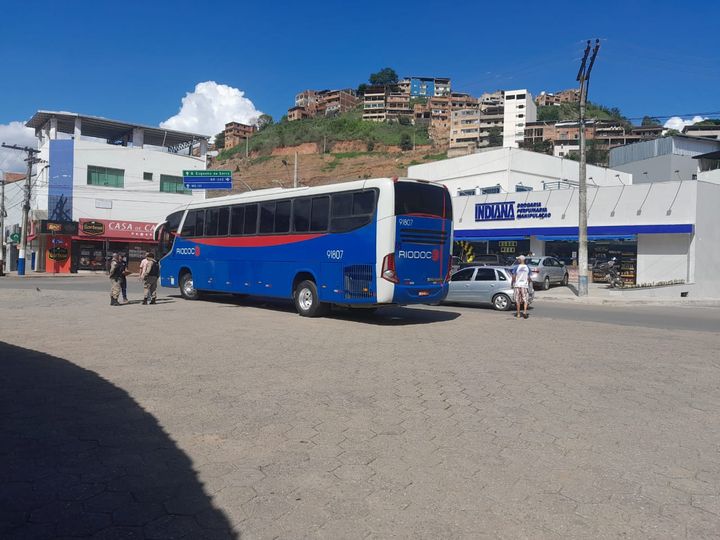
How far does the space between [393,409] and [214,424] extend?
189cm

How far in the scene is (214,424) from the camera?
5480 mm

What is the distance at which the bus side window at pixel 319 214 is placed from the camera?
47.6 feet

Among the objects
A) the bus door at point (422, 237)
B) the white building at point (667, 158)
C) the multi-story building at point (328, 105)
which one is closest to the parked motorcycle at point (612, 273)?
the bus door at point (422, 237)

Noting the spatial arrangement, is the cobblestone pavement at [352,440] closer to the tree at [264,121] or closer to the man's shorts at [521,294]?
the man's shorts at [521,294]

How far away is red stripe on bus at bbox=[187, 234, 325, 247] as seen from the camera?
15.3 m

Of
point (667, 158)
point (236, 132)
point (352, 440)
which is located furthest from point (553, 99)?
point (352, 440)

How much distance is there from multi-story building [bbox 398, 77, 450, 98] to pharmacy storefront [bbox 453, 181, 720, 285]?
14258 centimetres

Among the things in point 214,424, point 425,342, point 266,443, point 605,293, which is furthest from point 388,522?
point 605,293

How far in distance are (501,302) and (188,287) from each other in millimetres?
10837

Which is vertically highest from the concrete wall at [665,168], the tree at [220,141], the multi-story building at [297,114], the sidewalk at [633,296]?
the multi-story building at [297,114]

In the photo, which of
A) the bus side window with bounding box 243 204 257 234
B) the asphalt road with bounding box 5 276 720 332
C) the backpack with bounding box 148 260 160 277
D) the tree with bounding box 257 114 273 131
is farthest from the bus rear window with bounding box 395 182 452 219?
the tree with bounding box 257 114 273 131

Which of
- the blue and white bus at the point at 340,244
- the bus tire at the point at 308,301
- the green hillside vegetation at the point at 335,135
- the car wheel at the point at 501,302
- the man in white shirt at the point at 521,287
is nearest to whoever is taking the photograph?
the blue and white bus at the point at 340,244

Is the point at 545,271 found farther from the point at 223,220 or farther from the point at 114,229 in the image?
the point at 114,229

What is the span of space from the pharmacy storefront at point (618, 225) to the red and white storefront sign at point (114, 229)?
86.5 ft
